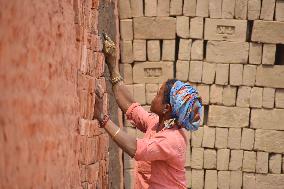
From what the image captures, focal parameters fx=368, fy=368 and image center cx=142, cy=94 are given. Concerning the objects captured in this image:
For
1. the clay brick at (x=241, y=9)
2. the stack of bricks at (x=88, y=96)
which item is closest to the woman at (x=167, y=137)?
the stack of bricks at (x=88, y=96)

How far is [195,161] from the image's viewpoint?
5.54m

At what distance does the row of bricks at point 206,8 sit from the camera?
525 centimetres

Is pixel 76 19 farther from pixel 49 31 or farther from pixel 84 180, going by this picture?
pixel 84 180

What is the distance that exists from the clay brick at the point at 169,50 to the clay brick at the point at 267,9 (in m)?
1.36

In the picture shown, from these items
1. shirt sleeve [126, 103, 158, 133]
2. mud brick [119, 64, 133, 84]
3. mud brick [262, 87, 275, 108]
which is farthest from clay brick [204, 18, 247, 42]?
shirt sleeve [126, 103, 158, 133]

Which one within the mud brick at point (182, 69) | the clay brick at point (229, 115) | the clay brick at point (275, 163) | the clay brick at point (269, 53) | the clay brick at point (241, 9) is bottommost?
the clay brick at point (275, 163)

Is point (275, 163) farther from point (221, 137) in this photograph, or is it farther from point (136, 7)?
point (136, 7)

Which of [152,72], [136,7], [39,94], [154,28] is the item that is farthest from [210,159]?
[39,94]

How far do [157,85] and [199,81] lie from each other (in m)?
0.62

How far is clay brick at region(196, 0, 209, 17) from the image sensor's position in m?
5.26

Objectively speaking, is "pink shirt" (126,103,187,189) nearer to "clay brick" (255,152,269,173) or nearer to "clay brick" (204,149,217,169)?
"clay brick" (204,149,217,169)

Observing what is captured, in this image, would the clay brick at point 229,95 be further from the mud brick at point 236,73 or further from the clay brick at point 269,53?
the clay brick at point 269,53

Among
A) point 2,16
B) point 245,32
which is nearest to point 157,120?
point 2,16

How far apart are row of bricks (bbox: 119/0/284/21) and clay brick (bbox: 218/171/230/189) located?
2337mm
